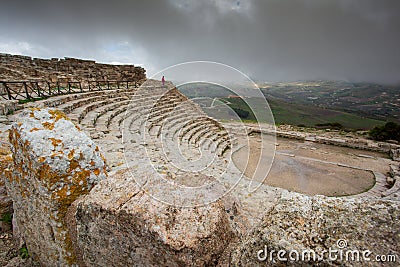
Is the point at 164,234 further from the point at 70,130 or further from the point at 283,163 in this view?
the point at 283,163

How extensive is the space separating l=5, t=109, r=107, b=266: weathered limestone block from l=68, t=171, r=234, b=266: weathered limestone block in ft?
0.86

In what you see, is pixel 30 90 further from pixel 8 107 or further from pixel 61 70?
pixel 61 70

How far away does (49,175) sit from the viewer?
6.21 ft

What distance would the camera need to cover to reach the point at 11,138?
229 centimetres

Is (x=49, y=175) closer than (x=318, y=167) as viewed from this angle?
Yes

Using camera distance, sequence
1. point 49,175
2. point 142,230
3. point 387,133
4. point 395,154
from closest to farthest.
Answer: point 142,230
point 49,175
point 395,154
point 387,133

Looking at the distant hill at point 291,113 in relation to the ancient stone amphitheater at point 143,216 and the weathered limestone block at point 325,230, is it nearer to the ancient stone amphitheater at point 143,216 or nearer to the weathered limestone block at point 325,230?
the ancient stone amphitheater at point 143,216

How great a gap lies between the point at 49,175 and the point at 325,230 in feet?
8.04

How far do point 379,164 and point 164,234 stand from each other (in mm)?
14895

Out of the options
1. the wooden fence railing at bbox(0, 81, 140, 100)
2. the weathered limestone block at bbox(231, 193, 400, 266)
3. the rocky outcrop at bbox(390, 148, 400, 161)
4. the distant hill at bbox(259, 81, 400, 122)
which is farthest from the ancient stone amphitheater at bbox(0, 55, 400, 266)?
the distant hill at bbox(259, 81, 400, 122)

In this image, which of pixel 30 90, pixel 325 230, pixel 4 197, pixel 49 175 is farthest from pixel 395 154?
pixel 30 90

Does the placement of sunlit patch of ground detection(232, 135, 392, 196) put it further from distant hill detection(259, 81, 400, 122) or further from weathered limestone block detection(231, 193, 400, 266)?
distant hill detection(259, 81, 400, 122)

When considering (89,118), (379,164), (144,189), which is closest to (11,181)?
(144,189)

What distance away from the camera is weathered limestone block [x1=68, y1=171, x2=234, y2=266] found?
1.40 meters
